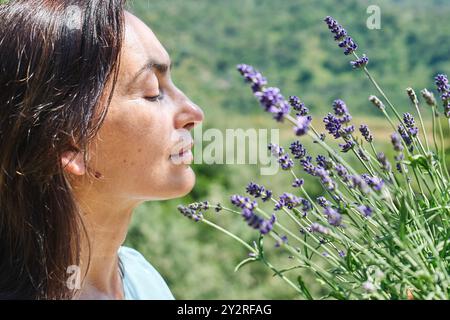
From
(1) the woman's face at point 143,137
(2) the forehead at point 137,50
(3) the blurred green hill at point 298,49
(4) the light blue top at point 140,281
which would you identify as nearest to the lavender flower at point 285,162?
(1) the woman's face at point 143,137

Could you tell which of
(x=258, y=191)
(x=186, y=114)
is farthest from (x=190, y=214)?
(x=186, y=114)

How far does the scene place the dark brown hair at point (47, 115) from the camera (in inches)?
47.2

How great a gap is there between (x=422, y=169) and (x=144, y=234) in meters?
4.44

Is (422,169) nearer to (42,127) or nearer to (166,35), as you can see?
(42,127)

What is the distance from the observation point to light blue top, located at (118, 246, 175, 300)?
1537mm

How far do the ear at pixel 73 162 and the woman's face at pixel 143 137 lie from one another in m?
0.02

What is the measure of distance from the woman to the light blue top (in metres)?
0.27

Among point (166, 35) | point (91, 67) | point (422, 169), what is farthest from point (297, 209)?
point (166, 35)

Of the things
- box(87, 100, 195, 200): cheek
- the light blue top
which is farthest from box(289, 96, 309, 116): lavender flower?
the light blue top

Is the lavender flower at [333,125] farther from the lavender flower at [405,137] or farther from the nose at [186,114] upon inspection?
the nose at [186,114]

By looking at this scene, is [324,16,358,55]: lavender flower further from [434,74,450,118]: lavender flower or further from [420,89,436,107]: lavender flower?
[420,89,436,107]: lavender flower

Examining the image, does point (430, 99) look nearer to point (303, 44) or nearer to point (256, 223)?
point (256, 223)

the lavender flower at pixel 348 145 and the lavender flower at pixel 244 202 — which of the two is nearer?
the lavender flower at pixel 244 202
